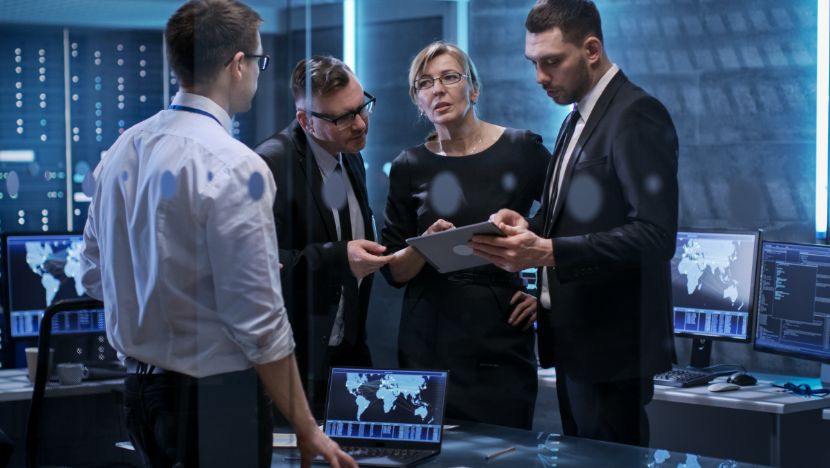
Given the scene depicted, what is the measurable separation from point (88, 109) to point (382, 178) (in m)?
1.98

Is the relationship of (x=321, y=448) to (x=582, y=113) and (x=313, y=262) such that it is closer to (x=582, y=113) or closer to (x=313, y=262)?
(x=313, y=262)

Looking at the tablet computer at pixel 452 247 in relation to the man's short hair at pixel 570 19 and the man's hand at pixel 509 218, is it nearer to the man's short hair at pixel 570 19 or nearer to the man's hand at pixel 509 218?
the man's hand at pixel 509 218

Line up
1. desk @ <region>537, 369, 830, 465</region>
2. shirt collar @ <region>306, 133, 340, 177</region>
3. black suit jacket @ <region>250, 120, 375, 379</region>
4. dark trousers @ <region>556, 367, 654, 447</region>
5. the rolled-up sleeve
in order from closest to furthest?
the rolled-up sleeve < black suit jacket @ <region>250, 120, 375, 379</region> < shirt collar @ <region>306, 133, 340, 177</region> < dark trousers @ <region>556, 367, 654, 447</region> < desk @ <region>537, 369, 830, 465</region>

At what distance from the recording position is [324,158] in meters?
2.54

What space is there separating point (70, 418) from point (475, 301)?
5.70 ft

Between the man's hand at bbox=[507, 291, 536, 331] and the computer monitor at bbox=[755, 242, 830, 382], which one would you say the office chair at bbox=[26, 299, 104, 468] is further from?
the computer monitor at bbox=[755, 242, 830, 382]

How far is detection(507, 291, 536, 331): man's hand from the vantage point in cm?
285

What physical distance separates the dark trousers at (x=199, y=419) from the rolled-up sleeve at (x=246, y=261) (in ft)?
0.53

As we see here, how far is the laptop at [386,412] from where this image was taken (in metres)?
2.22

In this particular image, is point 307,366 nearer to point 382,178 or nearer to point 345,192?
point 345,192

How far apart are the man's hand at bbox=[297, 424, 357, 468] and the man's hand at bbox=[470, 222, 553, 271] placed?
72cm

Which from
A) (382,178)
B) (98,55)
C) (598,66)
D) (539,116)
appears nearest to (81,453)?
(98,55)

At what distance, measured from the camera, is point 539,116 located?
4.39m

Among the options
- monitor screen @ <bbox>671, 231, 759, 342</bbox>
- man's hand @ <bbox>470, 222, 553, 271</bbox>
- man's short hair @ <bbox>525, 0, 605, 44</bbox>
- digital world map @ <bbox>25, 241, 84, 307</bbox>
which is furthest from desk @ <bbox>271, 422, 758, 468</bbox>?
digital world map @ <bbox>25, 241, 84, 307</bbox>
